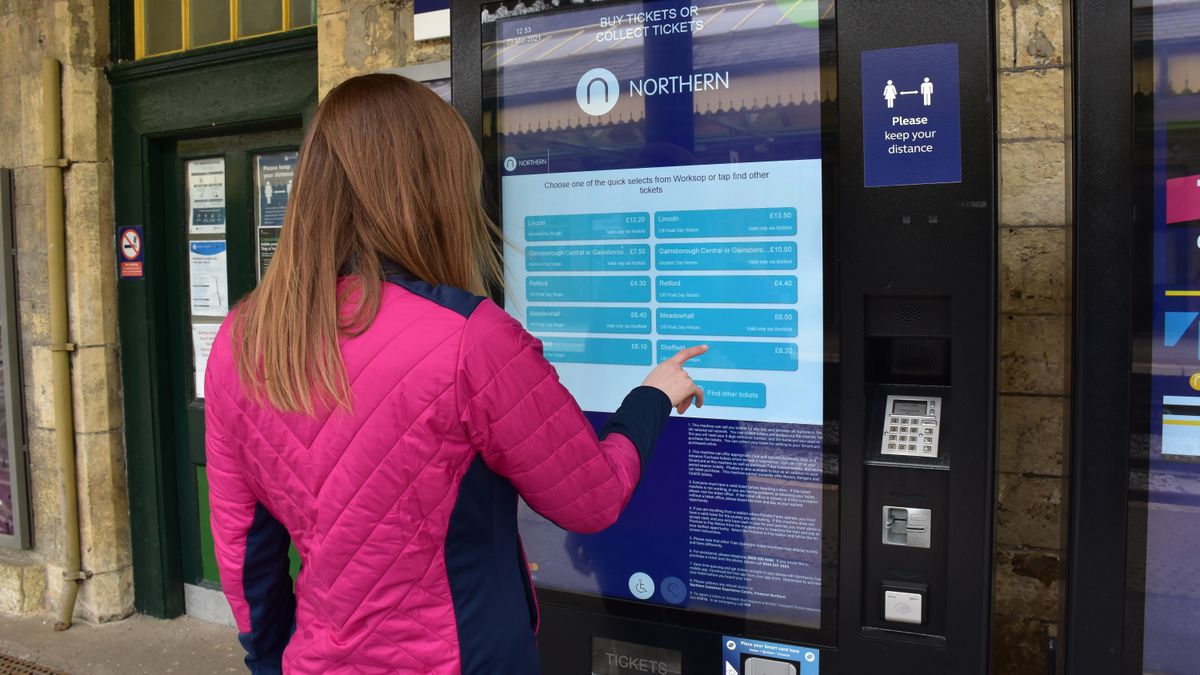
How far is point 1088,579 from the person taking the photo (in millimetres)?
1525

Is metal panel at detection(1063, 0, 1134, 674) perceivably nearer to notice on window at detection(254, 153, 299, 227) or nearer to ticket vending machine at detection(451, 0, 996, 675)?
ticket vending machine at detection(451, 0, 996, 675)

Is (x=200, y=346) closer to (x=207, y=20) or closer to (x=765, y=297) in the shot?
(x=207, y=20)

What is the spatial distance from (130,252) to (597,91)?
3.27m

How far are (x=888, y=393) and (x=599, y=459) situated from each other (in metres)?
0.60

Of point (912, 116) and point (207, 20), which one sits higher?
point (207, 20)

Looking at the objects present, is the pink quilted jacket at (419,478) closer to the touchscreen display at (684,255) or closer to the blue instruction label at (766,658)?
the touchscreen display at (684,255)

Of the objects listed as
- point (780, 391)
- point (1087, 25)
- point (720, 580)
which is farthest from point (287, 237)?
point (1087, 25)

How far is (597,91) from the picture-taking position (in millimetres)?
1962

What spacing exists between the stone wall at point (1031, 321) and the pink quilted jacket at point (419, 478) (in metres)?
1.23

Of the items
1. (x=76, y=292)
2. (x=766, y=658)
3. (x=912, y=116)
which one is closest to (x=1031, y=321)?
(x=912, y=116)

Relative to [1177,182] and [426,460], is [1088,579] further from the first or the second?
[426,460]

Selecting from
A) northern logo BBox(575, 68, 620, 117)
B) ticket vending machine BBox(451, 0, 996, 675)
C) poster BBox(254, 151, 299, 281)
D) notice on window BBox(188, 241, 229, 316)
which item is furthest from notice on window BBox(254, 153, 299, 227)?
northern logo BBox(575, 68, 620, 117)

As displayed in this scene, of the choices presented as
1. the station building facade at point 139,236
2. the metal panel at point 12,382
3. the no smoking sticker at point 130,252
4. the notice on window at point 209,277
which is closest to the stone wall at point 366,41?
the station building facade at point 139,236

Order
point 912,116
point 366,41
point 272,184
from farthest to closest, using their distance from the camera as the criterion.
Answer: point 272,184 < point 366,41 < point 912,116
